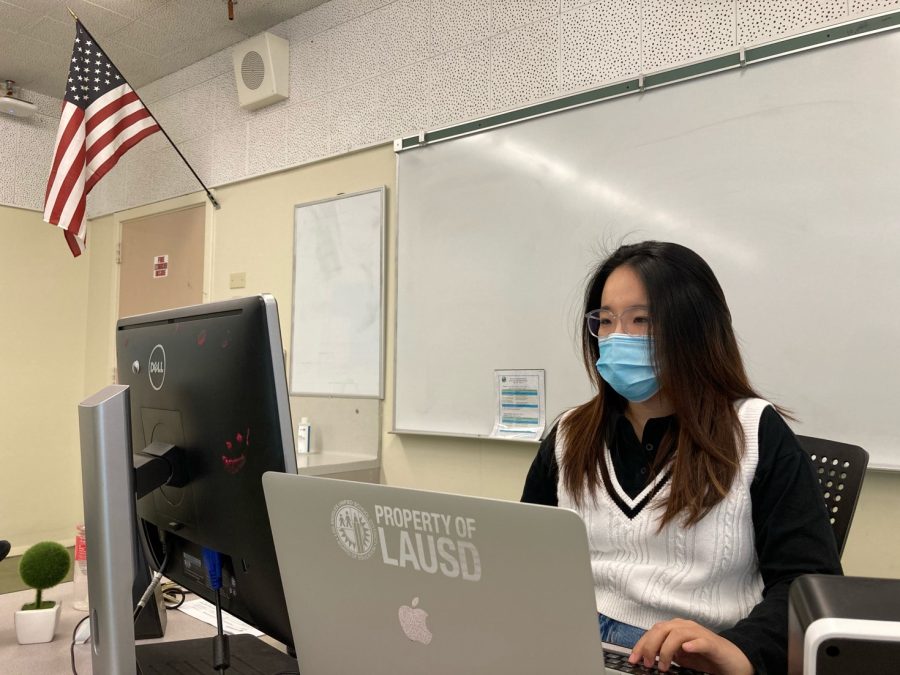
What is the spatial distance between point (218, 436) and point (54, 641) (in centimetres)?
62

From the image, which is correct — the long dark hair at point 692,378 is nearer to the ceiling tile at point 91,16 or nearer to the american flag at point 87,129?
the american flag at point 87,129

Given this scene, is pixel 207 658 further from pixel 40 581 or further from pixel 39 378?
pixel 39 378

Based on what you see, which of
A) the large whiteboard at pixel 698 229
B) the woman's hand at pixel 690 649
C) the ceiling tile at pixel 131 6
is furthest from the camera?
the ceiling tile at pixel 131 6

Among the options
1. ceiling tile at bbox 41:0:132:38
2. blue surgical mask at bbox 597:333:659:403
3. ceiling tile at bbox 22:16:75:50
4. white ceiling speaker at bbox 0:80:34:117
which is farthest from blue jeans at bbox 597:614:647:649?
white ceiling speaker at bbox 0:80:34:117

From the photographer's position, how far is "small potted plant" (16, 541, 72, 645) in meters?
1.22

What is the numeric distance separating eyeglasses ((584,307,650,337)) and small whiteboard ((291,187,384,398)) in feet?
5.73

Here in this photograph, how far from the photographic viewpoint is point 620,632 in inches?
46.2

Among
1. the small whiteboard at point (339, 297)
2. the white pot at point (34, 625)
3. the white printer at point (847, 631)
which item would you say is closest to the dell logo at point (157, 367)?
the white pot at point (34, 625)

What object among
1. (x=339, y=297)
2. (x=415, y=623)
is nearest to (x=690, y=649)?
(x=415, y=623)

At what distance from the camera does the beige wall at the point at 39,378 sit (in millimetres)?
4305

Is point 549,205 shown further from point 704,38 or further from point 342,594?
point 342,594

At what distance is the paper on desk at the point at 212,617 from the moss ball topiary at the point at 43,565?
9.6 inches

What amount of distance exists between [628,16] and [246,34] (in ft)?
6.73

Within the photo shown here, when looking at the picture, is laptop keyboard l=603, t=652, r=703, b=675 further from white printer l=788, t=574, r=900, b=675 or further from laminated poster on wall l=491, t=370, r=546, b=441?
laminated poster on wall l=491, t=370, r=546, b=441
